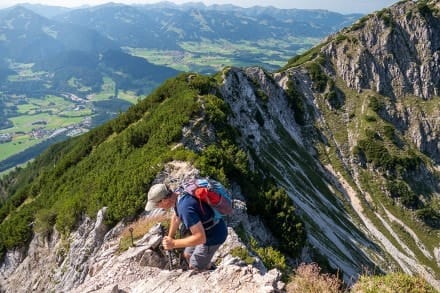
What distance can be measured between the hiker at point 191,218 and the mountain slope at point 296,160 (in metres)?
16.0

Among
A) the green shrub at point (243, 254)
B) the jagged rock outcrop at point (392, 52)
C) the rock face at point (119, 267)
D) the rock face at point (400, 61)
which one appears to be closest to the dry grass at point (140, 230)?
the rock face at point (119, 267)

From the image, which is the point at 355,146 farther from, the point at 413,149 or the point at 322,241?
the point at 322,241

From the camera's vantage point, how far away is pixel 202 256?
43.9 ft

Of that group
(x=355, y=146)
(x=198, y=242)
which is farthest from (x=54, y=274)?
(x=355, y=146)

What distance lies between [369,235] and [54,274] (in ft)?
233

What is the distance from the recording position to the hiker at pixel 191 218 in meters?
11.2

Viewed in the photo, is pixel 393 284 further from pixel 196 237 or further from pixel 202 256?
pixel 202 256

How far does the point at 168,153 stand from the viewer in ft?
112

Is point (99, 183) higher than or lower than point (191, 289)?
lower

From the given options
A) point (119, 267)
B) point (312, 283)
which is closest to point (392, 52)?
point (119, 267)

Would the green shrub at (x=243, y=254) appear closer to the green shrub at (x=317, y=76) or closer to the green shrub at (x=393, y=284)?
the green shrub at (x=393, y=284)

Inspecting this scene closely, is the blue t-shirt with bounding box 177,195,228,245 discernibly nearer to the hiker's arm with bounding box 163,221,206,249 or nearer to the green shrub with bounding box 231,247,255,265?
the hiker's arm with bounding box 163,221,206,249

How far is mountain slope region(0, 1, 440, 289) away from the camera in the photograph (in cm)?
3509

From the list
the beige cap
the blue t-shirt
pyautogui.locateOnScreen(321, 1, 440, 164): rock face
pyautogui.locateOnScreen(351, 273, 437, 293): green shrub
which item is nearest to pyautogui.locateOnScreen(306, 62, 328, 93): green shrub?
pyautogui.locateOnScreen(321, 1, 440, 164): rock face
